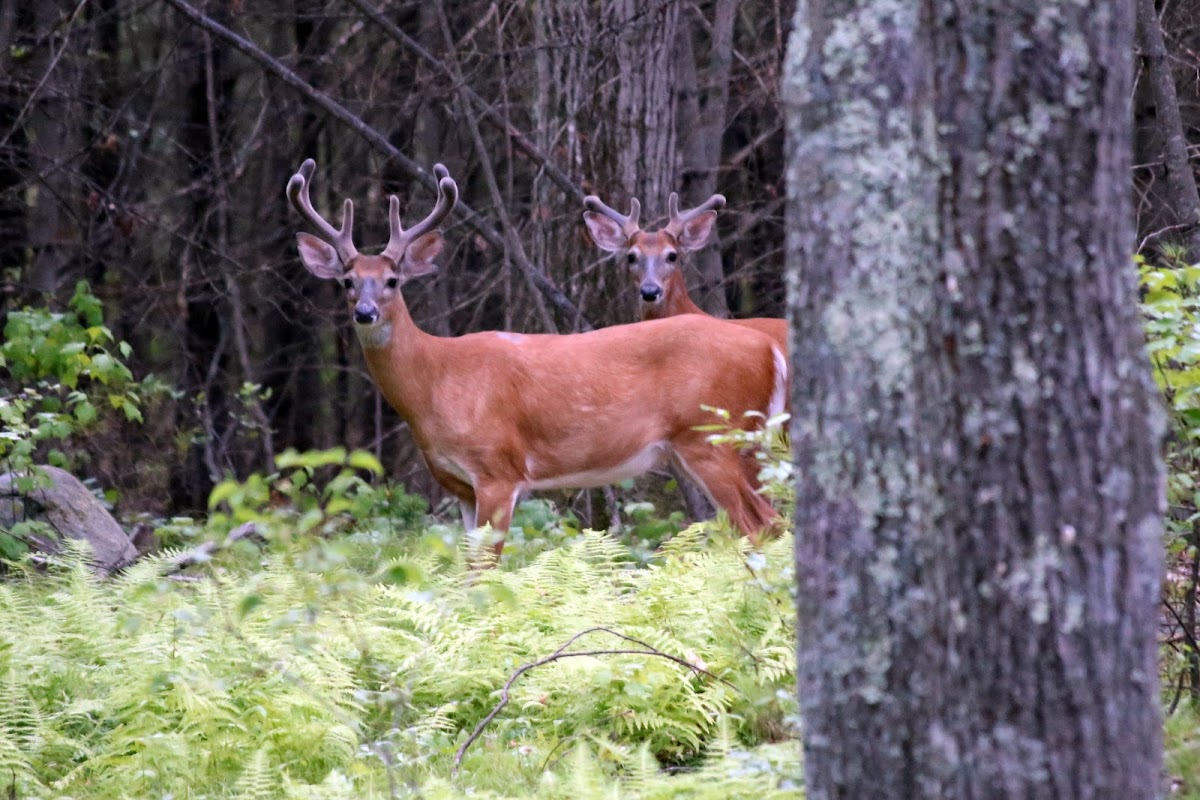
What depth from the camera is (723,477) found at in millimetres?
9312

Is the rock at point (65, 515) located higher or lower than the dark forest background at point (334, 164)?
lower

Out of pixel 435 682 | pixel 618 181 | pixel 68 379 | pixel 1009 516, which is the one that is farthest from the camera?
pixel 618 181

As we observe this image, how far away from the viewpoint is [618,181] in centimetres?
1160

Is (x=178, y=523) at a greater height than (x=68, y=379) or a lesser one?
lesser

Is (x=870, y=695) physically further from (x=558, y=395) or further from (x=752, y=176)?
(x=752, y=176)

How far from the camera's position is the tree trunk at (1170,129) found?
24.1ft

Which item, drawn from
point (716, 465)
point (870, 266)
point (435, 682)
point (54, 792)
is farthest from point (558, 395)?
point (870, 266)

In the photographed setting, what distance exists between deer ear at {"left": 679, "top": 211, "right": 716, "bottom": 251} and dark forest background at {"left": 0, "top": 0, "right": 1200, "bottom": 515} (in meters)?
0.30

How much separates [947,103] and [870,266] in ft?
1.11

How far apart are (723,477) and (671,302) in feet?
9.02

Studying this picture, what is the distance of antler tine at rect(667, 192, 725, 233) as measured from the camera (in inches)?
455

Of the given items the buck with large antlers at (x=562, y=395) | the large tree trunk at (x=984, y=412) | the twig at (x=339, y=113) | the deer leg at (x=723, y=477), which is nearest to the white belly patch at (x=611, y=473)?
the buck with large antlers at (x=562, y=395)

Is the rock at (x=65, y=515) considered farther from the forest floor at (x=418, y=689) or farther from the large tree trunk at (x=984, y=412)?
the large tree trunk at (x=984, y=412)

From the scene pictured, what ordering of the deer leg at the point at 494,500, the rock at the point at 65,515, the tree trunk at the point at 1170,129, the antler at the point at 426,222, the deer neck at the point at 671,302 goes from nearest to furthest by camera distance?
1. the tree trunk at the point at 1170,129
2. the rock at the point at 65,515
3. the deer leg at the point at 494,500
4. the antler at the point at 426,222
5. the deer neck at the point at 671,302
